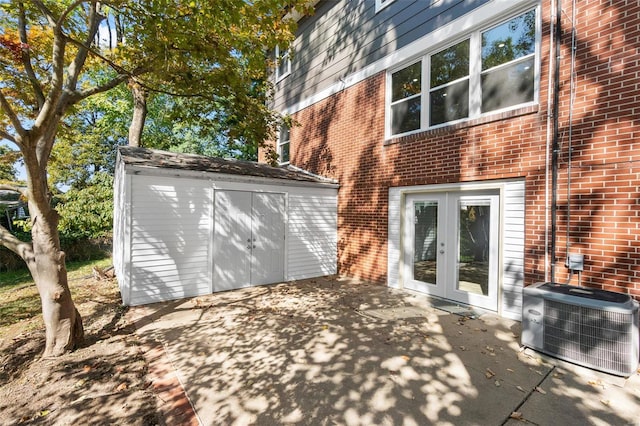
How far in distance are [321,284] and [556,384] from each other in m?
5.17

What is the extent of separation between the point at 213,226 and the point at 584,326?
654cm

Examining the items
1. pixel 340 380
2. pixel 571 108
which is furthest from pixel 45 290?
pixel 571 108

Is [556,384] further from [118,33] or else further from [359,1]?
[359,1]

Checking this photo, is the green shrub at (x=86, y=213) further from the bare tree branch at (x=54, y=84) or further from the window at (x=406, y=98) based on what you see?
the window at (x=406, y=98)

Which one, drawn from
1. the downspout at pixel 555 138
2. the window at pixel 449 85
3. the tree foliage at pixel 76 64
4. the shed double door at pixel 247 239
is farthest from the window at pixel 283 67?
the downspout at pixel 555 138

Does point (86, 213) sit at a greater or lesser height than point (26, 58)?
lesser

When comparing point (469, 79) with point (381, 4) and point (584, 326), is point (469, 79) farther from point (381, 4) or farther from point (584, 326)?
point (584, 326)

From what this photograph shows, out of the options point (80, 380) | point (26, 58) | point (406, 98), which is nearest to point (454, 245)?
point (406, 98)

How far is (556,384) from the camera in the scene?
3.26m

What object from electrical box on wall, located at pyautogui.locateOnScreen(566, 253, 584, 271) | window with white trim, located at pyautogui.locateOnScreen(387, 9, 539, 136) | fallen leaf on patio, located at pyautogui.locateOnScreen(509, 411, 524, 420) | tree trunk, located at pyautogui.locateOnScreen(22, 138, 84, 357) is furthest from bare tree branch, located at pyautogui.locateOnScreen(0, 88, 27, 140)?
electrical box on wall, located at pyautogui.locateOnScreen(566, 253, 584, 271)

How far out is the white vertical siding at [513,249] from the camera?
16.7 ft

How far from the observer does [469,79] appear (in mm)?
5797

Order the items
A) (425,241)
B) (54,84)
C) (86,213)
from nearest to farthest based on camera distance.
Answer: (54,84) → (425,241) → (86,213)

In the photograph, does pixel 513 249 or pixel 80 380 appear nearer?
pixel 80 380
